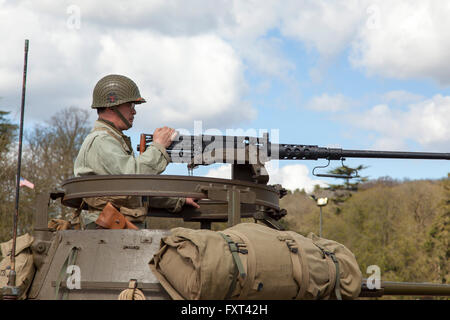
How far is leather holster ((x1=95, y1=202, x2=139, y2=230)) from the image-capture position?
542cm

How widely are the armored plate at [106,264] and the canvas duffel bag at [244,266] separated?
0.65ft

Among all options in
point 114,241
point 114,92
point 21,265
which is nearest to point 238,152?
point 114,92

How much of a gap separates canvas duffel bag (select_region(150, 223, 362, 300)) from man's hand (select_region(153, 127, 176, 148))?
118 centimetres

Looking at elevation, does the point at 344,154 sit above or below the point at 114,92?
below

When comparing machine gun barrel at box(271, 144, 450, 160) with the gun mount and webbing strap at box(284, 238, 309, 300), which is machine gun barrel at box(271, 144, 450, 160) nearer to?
the gun mount

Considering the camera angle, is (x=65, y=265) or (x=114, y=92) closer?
(x=65, y=265)

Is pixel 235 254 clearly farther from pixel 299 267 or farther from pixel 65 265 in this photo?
pixel 65 265

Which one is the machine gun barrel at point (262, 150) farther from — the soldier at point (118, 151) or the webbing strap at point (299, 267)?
the webbing strap at point (299, 267)

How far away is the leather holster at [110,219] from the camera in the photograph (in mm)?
5418

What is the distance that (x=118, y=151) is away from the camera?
19.2ft

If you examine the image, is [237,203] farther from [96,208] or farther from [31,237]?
[31,237]

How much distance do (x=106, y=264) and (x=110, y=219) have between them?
0.44m

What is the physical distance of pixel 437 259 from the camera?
5312cm
